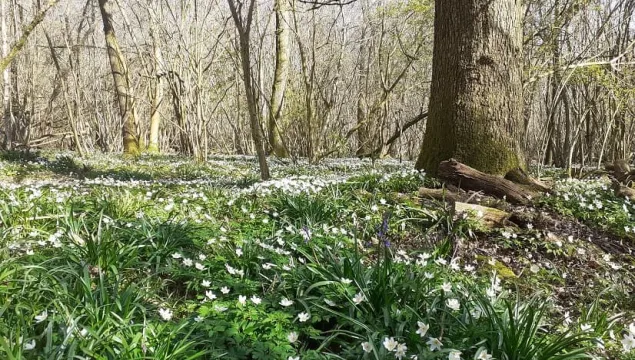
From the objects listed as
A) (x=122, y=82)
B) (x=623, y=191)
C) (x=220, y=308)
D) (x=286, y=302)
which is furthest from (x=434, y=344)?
(x=122, y=82)

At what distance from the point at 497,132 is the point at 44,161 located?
9.37m

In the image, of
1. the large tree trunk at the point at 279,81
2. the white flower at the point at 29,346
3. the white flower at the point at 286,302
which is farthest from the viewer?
the large tree trunk at the point at 279,81

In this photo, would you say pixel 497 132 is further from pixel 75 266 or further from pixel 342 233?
pixel 75 266

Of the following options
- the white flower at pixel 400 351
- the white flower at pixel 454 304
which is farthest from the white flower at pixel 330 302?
the white flower at pixel 454 304

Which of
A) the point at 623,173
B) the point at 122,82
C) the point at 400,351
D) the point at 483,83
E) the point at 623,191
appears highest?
the point at 122,82

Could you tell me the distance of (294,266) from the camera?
2.76 m

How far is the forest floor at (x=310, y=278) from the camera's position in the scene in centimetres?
202

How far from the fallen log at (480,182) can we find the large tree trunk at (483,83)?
0.97 feet

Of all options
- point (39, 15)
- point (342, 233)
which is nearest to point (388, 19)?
point (39, 15)

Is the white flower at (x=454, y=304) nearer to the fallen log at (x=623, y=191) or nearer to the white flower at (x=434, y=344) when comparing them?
the white flower at (x=434, y=344)

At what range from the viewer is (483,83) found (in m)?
4.80

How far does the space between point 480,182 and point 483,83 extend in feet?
3.52

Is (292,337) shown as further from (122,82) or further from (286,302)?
(122,82)

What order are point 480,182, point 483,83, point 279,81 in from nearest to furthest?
point 480,182, point 483,83, point 279,81
